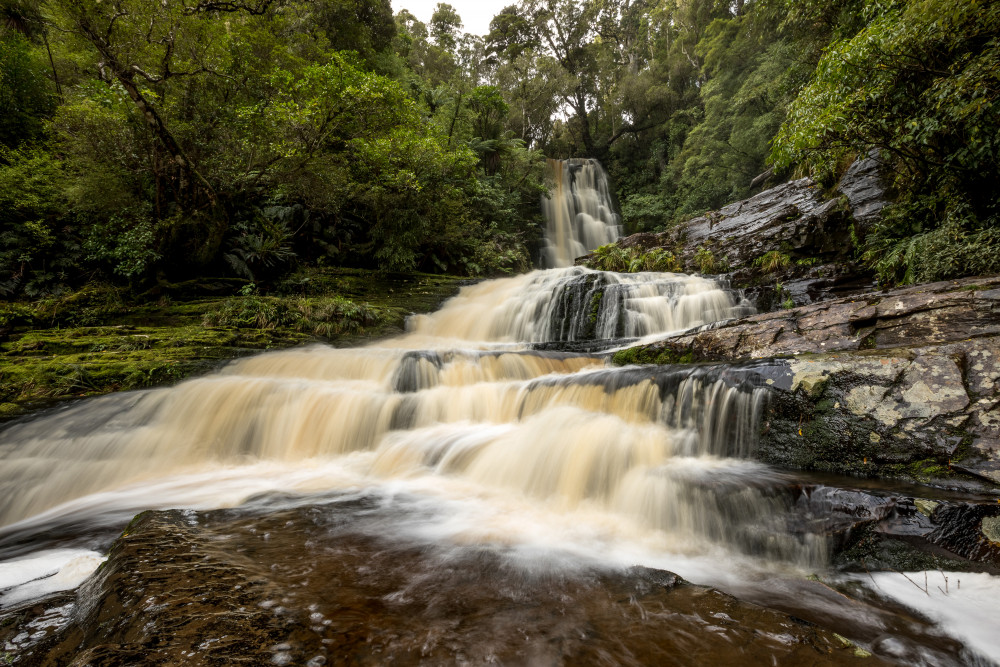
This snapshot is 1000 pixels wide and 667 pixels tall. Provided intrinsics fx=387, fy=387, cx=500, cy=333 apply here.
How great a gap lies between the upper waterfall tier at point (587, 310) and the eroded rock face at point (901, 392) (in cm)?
414

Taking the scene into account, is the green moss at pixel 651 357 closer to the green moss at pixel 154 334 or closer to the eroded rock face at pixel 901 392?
the eroded rock face at pixel 901 392

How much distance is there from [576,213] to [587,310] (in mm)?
12981

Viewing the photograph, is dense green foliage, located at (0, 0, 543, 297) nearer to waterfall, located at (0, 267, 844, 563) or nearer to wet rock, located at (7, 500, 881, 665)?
waterfall, located at (0, 267, 844, 563)

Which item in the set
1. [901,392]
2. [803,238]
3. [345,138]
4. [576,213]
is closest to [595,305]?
[803,238]

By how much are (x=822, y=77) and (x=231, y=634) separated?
911cm

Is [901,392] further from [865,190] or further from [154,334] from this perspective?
[154,334]

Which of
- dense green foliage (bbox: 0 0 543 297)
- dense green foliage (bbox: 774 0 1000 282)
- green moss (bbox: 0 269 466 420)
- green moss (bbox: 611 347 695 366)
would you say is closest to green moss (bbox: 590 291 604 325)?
green moss (bbox: 611 347 695 366)

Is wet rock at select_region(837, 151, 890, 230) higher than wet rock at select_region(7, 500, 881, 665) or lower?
higher

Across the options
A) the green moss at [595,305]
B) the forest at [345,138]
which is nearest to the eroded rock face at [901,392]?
the forest at [345,138]

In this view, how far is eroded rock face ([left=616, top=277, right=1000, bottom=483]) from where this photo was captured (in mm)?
2598

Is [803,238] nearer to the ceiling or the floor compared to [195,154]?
nearer to the floor

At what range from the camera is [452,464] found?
412 centimetres

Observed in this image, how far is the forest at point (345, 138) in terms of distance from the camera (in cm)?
545

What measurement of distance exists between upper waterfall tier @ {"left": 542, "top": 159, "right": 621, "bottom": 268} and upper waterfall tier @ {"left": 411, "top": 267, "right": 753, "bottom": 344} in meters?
8.12
